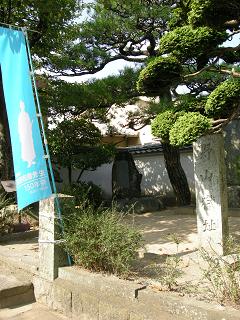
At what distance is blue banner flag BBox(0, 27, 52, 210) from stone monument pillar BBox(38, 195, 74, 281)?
0.80 feet

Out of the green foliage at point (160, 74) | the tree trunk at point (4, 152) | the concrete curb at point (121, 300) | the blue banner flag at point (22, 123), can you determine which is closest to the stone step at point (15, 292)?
the concrete curb at point (121, 300)

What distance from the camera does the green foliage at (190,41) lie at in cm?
534

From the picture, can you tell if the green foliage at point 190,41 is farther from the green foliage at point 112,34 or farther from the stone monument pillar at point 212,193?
the green foliage at point 112,34

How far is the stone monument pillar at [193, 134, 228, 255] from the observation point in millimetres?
5863

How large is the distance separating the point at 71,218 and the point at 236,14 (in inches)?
132

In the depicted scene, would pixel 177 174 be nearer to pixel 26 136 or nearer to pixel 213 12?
pixel 213 12

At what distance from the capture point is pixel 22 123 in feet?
16.6

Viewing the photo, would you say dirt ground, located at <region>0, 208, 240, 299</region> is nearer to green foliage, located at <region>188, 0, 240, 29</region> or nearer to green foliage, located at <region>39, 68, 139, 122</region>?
green foliage, located at <region>188, 0, 240, 29</region>

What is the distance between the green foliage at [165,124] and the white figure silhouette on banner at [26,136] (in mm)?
1706

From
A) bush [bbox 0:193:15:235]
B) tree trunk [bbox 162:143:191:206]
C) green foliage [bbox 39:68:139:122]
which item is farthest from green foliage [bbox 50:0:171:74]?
bush [bbox 0:193:15:235]

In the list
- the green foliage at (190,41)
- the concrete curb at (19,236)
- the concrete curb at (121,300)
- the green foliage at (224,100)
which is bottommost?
the concrete curb at (121,300)

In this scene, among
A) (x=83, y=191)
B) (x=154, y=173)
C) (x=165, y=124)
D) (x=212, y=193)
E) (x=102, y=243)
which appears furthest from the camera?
(x=154, y=173)

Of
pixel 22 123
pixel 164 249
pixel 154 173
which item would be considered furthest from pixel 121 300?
pixel 154 173

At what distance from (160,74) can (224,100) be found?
988 mm
